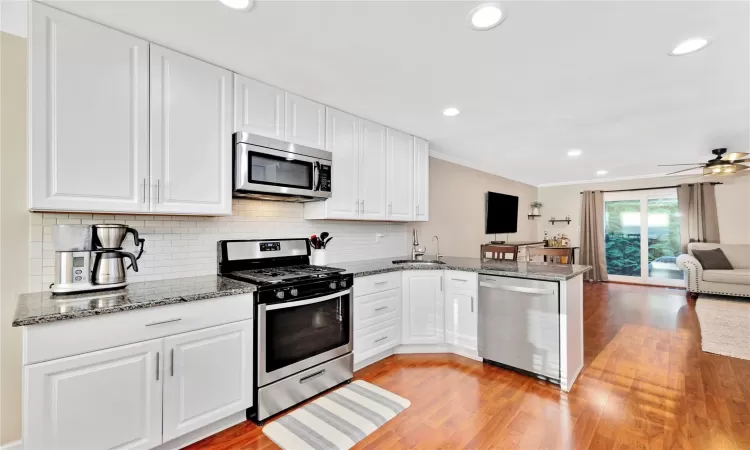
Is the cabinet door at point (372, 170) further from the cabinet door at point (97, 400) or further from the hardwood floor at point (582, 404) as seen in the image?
the cabinet door at point (97, 400)

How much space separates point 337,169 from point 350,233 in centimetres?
82

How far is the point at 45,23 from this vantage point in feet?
5.30

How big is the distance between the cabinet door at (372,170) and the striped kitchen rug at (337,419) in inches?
61.5

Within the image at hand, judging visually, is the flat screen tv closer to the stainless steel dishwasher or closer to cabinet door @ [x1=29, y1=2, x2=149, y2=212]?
the stainless steel dishwasher

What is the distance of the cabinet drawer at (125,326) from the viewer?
139 cm

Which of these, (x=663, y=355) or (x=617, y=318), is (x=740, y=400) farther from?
(x=617, y=318)

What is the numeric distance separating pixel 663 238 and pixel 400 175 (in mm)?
6643

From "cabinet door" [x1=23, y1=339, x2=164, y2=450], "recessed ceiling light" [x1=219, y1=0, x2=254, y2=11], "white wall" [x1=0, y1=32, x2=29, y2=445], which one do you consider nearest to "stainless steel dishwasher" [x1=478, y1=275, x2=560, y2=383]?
"cabinet door" [x1=23, y1=339, x2=164, y2=450]

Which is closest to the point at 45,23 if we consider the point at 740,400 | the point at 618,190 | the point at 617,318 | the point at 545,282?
the point at 545,282

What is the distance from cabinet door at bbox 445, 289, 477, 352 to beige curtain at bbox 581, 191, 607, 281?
224 inches

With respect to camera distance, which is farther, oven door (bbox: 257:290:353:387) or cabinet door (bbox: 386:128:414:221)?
cabinet door (bbox: 386:128:414:221)

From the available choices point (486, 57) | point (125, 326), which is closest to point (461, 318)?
point (486, 57)

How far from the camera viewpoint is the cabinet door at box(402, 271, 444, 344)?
3.21 meters

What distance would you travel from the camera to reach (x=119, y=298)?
169 centimetres
